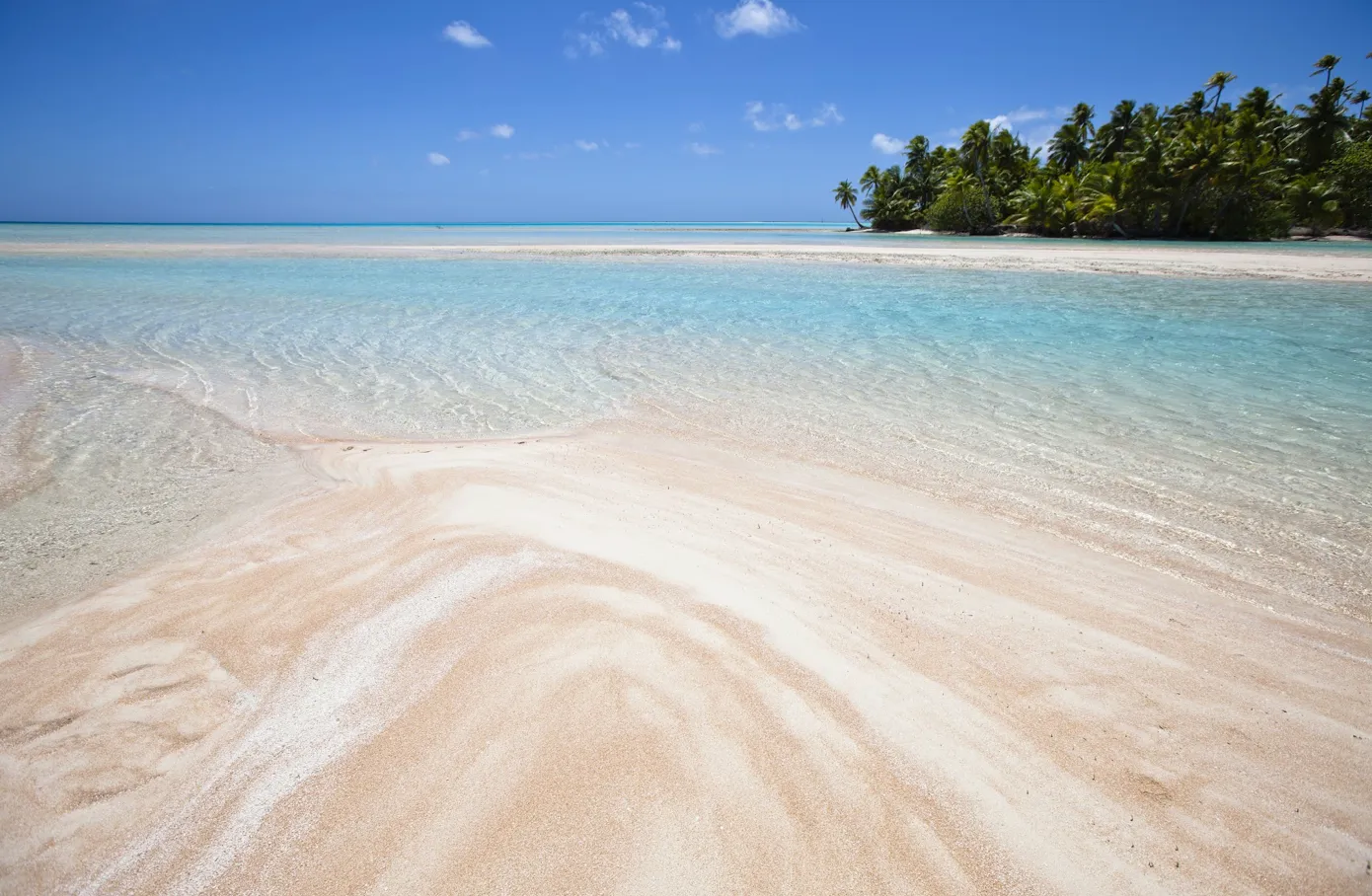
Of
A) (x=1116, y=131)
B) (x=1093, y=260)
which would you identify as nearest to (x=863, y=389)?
(x=1093, y=260)

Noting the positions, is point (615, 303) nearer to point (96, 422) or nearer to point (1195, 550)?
point (96, 422)

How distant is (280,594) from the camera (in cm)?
333

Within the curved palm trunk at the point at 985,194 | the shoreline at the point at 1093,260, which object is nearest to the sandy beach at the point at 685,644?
the shoreline at the point at 1093,260

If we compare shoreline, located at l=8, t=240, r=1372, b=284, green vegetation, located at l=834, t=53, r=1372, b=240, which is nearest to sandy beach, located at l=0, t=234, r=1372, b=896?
Result: shoreline, located at l=8, t=240, r=1372, b=284

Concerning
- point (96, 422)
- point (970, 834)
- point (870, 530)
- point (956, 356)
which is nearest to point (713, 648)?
point (970, 834)

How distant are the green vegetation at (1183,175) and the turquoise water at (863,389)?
129 feet

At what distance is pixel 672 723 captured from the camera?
2.47 metres

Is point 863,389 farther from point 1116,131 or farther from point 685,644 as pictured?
point 1116,131

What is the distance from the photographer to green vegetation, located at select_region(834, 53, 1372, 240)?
46.2 m

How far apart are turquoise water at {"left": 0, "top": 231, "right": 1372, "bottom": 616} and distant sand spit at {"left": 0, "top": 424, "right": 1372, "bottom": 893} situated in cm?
130

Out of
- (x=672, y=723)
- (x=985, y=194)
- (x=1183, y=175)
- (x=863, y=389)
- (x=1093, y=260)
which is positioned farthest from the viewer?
(x=985, y=194)

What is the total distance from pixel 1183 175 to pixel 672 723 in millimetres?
61472

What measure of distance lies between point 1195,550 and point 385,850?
4.81 m

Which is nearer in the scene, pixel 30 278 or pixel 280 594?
pixel 280 594
